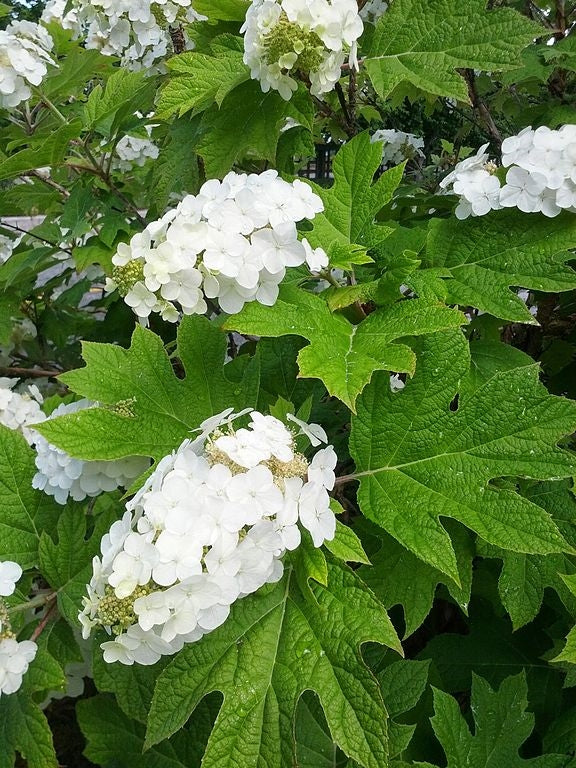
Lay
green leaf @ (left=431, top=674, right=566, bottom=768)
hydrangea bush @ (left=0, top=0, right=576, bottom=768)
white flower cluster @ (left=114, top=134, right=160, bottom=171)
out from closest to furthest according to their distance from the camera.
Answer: hydrangea bush @ (left=0, top=0, right=576, bottom=768)
green leaf @ (left=431, top=674, right=566, bottom=768)
white flower cluster @ (left=114, top=134, right=160, bottom=171)

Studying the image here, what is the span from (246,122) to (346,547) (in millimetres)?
1291

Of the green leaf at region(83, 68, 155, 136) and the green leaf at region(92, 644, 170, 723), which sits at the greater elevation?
the green leaf at region(83, 68, 155, 136)

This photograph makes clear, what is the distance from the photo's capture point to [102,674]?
160 cm

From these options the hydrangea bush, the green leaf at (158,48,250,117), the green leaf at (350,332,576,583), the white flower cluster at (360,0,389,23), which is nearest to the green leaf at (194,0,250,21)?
the hydrangea bush

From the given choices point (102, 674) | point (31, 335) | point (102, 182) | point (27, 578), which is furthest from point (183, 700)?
point (31, 335)

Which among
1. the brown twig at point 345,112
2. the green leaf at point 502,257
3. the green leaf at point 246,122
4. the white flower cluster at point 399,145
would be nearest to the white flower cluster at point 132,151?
the white flower cluster at point 399,145

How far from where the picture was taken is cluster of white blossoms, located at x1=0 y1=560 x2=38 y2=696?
1.43 metres

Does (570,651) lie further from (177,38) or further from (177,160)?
(177,38)

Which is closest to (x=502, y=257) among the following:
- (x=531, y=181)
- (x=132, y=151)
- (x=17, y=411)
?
(x=531, y=181)

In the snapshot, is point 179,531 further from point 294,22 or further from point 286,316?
point 294,22

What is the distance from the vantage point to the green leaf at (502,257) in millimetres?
1630

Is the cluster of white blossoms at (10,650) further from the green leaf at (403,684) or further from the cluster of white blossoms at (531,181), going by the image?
the cluster of white blossoms at (531,181)

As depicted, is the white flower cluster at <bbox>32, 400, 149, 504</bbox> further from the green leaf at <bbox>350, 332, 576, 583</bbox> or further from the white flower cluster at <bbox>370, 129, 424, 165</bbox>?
the white flower cluster at <bbox>370, 129, 424, 165</bbox>

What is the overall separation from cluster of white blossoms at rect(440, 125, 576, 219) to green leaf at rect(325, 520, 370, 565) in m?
0.94
